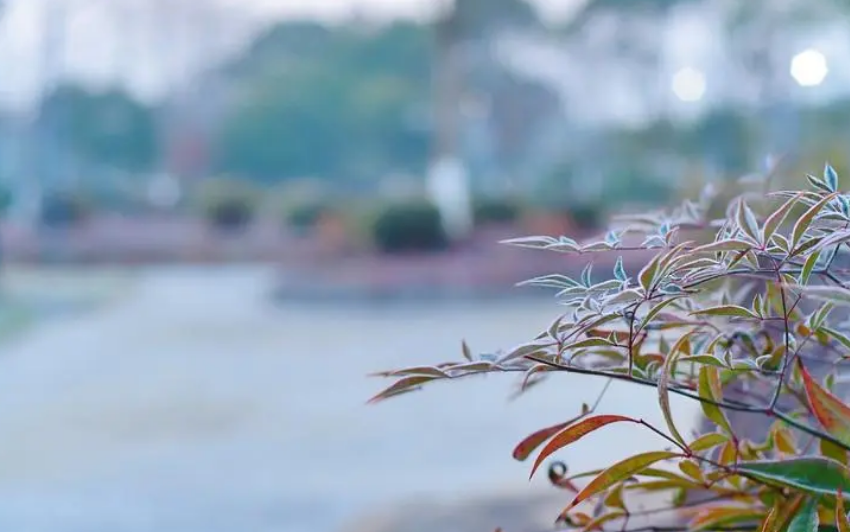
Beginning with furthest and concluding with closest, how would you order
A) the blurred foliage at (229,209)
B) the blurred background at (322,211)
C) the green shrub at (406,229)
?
the blurred foliage at (229,209) → the green shrub at (406,229) → the blurred background at (322,211)

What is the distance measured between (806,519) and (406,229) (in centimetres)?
845

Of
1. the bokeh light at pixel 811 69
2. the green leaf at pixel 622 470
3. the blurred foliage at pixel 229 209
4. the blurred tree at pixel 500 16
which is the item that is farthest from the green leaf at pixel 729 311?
the blurred tree at pixel 500 16

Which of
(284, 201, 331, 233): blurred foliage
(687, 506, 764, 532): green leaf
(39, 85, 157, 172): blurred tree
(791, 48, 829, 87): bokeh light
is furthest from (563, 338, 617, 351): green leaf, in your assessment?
(39, 85, 157, 172): blurred tree

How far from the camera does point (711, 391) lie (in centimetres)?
70

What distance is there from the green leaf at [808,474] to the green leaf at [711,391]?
6 cm

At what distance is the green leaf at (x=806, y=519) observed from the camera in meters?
0.61

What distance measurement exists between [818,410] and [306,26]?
2013 centimetres

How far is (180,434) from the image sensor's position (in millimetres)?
3695

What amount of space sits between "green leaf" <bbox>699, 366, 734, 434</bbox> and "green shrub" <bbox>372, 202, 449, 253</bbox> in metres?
8.33

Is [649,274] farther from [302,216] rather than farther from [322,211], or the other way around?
[302,216]

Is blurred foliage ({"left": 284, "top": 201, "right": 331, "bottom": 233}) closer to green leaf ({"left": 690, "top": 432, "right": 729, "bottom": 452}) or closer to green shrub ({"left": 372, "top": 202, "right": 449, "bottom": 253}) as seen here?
green shrub ({"left": 372, "top": 202, "right": 449, "bottom": 253})

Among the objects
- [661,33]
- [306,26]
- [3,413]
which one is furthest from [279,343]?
[306,26]

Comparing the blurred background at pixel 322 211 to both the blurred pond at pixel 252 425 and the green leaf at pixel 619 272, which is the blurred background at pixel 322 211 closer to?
the blurred pond at pixel 252 425

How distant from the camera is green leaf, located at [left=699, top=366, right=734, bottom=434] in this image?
0.69 metres
